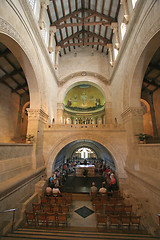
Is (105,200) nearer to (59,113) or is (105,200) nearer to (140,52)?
(140,52)

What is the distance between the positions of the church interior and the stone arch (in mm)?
53

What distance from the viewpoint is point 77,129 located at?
1029 cm

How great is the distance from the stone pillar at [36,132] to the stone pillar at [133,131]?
259 inches

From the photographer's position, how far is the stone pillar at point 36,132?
28.8 ft

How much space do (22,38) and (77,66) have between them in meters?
10.9

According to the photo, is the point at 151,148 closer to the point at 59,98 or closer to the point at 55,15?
the point at 59,98

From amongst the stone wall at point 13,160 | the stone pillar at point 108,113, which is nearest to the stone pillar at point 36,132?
the stone wall at point 13,160

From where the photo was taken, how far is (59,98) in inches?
651

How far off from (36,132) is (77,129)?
3.23 m

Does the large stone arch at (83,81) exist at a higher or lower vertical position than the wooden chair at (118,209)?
higher

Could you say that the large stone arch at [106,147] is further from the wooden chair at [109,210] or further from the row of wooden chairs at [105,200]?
the wooden chair at [109,210]

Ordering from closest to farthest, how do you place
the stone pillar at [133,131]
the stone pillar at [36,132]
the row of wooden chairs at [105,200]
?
the row of wooden chairs at [105,200], the stone pillar at [133,131], the stone pillar at [36,132]

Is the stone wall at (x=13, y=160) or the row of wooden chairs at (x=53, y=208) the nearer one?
the row of wooden chairs at (x=53, y=208)

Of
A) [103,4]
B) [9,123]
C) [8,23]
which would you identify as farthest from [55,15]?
[9,123]
